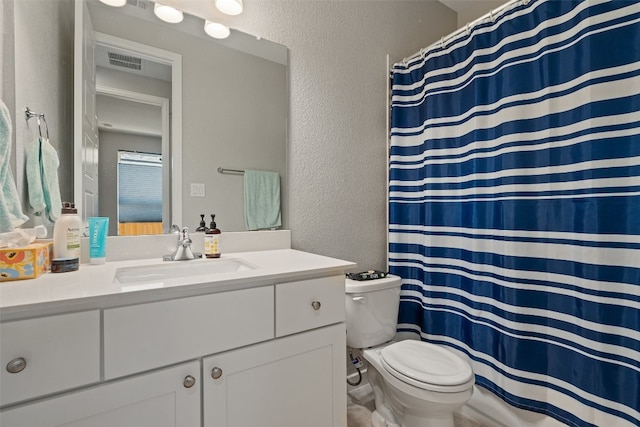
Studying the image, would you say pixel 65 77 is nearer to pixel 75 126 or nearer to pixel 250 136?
pixel 75 126

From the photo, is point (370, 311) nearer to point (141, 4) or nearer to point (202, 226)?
point (202, 226)

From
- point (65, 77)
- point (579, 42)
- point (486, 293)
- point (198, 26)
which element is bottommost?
point (486, 293)

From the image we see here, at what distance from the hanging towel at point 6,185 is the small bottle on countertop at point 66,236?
120 mm

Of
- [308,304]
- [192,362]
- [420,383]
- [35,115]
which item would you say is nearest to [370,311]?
[420,383]

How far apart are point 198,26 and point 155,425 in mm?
1541

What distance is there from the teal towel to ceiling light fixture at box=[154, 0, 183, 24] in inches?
28.6

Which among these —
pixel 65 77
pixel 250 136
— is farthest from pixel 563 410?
pixel 65 77

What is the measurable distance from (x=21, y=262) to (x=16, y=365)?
32cm

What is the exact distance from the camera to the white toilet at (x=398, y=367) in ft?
3.88

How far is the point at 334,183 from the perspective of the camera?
1.75m

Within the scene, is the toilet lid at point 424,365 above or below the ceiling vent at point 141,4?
below

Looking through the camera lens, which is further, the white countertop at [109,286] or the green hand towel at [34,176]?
the green hand towel at [34,176]

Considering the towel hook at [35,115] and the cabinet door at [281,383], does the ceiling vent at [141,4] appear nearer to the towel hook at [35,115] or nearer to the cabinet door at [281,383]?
the towel hook at [35,115]

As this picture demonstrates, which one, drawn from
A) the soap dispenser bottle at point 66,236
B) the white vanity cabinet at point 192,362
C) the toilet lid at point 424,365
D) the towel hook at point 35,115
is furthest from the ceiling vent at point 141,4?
A: the toilet lid at point 424,365
